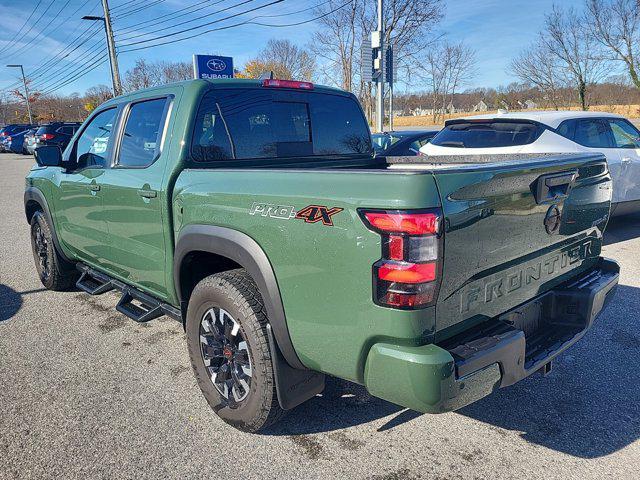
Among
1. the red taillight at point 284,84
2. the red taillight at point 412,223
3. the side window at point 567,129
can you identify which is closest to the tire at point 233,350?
the red taillight at point 412,223

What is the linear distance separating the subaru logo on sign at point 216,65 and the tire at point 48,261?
755 cm

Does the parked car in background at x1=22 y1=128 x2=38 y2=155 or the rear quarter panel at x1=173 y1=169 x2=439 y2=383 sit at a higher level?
the parked car in background at x1=22 y1=128 x2=38 y2=155

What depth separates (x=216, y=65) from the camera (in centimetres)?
1194

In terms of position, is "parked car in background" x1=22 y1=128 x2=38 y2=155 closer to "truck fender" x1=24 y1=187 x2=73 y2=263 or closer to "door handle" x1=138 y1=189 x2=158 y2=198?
"truck fender" x1=24 y1=187 x2=73 y2=263

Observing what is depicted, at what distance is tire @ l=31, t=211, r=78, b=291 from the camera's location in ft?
16.3

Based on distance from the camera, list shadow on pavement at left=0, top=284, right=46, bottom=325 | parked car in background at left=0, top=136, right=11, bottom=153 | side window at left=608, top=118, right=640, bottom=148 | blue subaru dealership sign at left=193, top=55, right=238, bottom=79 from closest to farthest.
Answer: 1. shadow on pavement at left=0, top=284, right=46, bottom=325
2. side window at left=608, top=118, right=640, bottom=148
3. blue subaru dealership sign at left=193, top=55, right=238, bottom=79
4. parked car in background at left=0, top=136, right=11, bottom=153

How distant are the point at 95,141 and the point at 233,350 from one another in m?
2.43

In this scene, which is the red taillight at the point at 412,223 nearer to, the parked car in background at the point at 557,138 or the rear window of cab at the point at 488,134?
the parked car in background at the point at 557,138

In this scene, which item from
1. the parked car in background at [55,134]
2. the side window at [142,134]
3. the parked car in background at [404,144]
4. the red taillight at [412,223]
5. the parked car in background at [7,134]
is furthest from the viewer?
the parked car in background at [7,134]

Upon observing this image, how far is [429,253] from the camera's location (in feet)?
6.14

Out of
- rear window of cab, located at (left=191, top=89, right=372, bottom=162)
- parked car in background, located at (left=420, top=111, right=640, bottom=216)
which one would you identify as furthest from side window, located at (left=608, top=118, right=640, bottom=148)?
rear window of cab, located at (left=191, top=89, right=372, bottom=162)

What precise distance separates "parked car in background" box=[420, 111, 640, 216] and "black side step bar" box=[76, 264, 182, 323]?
14.0 feet

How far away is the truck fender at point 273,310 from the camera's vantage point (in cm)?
232

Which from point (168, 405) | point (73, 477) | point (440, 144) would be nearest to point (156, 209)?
point (168, 405)
